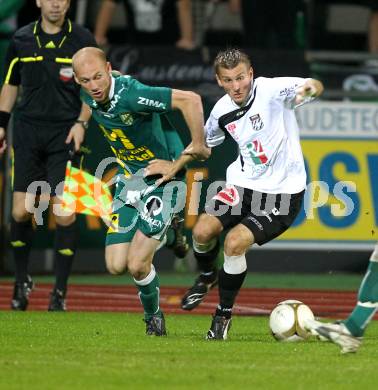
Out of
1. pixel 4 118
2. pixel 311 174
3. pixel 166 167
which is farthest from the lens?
pixel 311 174

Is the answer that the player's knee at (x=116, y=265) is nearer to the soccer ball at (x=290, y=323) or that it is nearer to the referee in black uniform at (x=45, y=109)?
the soccer ball at (x=290, y=323)

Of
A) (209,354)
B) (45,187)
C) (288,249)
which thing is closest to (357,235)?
(288,249)

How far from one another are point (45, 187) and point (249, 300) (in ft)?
7.49

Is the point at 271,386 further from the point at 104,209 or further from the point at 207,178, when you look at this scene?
the point at 207,178

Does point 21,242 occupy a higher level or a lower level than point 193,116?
lower

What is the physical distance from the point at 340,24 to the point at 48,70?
716 cm

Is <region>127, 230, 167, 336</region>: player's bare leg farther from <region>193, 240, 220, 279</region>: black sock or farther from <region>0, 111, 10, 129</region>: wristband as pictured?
<region>0, 111, 10, 129</region>: wristband

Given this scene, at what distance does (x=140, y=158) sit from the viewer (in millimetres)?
8961

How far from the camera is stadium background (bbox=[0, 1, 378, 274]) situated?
1411cm

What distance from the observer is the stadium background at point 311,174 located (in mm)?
14109

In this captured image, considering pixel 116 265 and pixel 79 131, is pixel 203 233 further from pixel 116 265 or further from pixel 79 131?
pixel 79 131

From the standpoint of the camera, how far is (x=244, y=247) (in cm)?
837

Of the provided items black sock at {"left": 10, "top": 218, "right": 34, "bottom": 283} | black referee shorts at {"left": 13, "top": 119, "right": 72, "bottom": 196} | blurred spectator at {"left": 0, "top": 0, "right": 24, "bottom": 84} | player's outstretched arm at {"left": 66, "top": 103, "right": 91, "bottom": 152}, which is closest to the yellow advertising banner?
blurred spectator at {"left": 0, "top": 0, "right": 24, "bottom": 84}

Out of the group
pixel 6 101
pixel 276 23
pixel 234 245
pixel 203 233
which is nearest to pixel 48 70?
pixel 6 101
